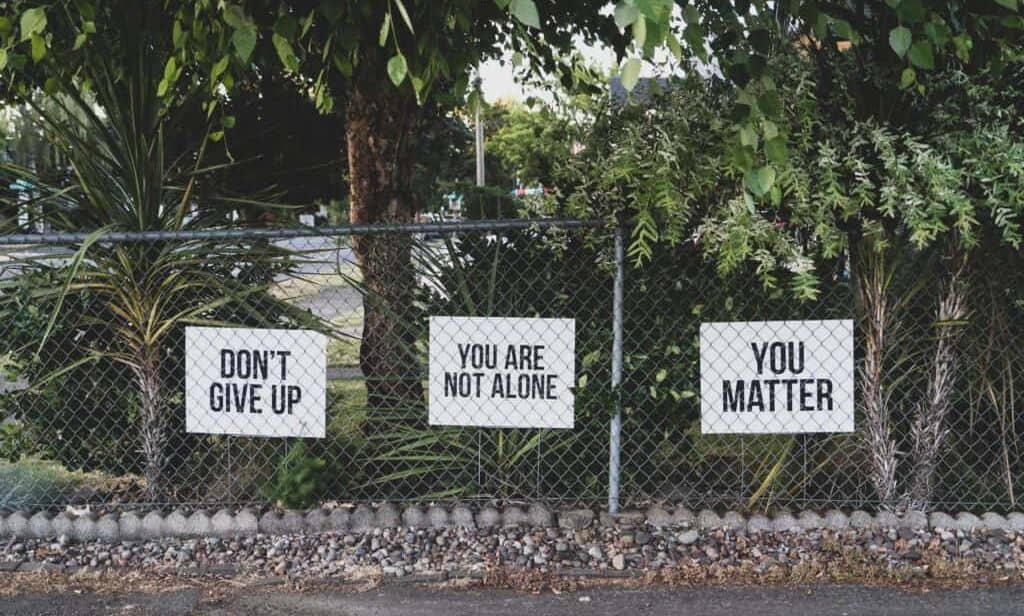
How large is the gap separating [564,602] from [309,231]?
6.85ft

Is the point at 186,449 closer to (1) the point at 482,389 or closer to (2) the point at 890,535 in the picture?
(1) the point at 482,389

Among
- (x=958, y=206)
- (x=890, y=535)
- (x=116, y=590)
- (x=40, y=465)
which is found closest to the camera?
(x=958, y=206)

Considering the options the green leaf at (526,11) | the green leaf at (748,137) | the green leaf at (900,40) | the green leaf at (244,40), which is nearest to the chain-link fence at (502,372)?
the green leaf at (244,40)

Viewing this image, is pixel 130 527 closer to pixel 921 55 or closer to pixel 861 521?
pixel 861 521

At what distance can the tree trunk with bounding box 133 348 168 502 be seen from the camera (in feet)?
16.1

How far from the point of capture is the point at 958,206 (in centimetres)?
391

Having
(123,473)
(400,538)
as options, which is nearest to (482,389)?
(400,538)

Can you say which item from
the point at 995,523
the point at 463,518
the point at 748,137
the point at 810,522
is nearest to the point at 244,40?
the point at 748,137

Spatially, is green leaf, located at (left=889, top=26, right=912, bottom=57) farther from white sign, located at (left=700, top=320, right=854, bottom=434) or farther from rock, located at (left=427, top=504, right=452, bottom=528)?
rock, located at (left=427, top=504, right=452, bottom=528)

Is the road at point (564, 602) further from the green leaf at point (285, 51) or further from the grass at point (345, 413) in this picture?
the green leaf at point (285, 51)

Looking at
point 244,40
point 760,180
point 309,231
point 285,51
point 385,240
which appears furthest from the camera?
point 385,240

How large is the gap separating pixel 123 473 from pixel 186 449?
1.34 feet

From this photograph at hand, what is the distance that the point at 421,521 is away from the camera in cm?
479

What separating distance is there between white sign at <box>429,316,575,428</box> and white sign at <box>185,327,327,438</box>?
24.2 inches
